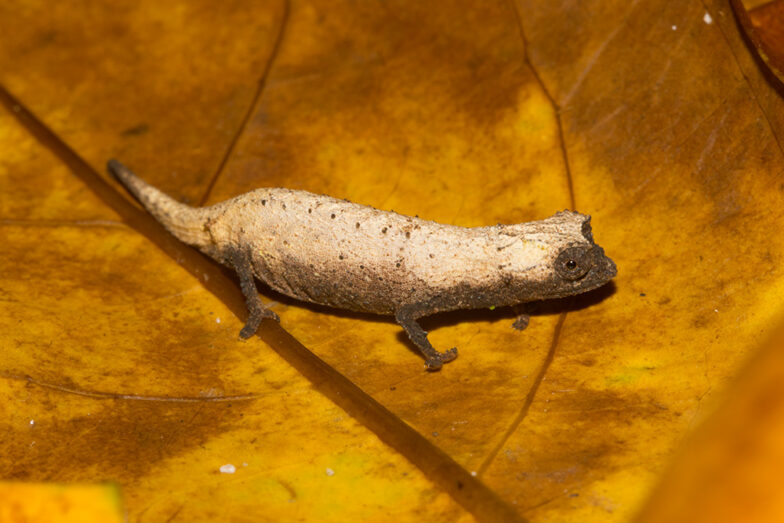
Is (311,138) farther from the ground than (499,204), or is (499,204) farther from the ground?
(499,204)

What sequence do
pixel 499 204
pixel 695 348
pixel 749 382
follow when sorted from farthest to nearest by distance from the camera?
1. pixel 499 204
2. pixel 695 348
3. pixel 749 382

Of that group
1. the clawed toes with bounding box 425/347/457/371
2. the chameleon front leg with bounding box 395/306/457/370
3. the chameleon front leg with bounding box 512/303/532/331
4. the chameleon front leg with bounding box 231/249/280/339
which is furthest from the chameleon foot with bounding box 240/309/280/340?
the chameleon front leg with bounding box 512/303/532/331

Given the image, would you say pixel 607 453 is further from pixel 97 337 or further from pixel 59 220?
pixel 59 220

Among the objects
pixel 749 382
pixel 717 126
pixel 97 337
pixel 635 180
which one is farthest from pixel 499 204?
pixel 749 382

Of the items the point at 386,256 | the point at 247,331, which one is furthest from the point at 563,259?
the point at 247,331

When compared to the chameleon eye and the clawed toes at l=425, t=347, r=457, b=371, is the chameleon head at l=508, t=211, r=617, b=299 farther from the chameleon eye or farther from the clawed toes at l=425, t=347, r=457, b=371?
the clawed toes at l=425, t=347, r=457, b=371

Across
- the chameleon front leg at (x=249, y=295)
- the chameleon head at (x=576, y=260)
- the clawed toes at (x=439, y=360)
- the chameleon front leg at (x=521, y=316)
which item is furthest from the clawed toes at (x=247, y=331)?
the chameleon head at (x=576, y=260)

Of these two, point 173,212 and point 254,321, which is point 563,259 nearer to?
point 254,321
